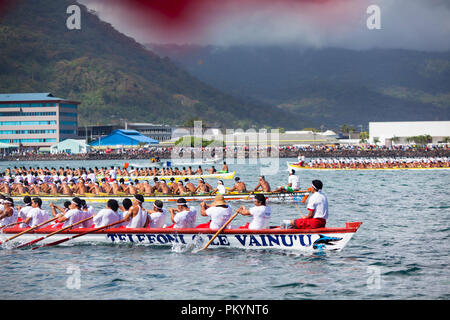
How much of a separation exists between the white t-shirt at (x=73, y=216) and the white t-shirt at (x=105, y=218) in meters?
1.11

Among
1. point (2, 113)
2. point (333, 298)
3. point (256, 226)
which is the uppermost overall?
point (2, 113)

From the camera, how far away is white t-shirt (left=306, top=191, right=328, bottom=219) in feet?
63.0

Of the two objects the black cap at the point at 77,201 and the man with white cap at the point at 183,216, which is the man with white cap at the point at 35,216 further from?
the man with white cap at the point at 183,216

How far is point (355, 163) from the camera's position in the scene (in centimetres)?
7869

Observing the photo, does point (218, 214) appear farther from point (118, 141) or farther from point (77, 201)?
point (118, 141)

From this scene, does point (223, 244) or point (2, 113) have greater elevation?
point (2, 113)

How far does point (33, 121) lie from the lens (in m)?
169

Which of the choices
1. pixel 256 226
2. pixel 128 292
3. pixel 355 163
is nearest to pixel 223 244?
pixel 256 226

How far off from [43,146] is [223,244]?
6094 inches

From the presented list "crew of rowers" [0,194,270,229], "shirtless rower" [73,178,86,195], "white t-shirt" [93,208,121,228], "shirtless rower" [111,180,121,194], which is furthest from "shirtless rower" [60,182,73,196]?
"white t-shirt" [93,208,121,228]

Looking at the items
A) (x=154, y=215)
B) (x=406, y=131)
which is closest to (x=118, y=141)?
(x=406, y=131)

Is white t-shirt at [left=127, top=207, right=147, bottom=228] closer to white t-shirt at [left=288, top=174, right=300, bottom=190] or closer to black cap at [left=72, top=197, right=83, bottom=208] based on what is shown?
black cap at [left=72, top=197, right=83, bottom=208]

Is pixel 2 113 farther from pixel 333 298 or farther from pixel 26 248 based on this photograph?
pixel 333 298
